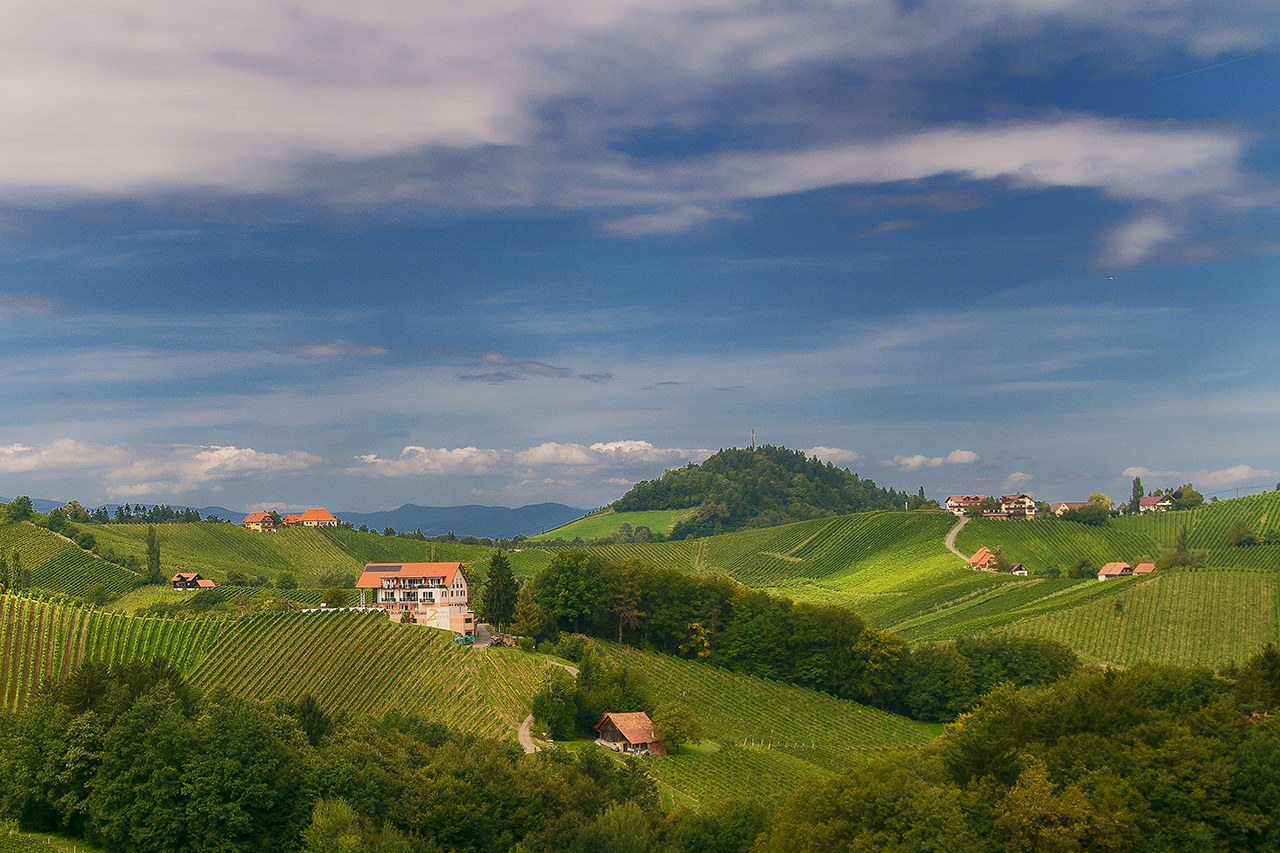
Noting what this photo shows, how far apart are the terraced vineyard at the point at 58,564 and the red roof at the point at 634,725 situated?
100888 millimetres

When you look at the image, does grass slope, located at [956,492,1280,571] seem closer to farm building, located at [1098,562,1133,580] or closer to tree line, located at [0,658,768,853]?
farm building, located at [1098,562,1133,580]

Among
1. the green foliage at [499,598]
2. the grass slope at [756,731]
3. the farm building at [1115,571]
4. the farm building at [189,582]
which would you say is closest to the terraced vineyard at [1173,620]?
the farm building at [1115,571]

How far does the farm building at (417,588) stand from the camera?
11631cm

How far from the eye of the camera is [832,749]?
305 ft

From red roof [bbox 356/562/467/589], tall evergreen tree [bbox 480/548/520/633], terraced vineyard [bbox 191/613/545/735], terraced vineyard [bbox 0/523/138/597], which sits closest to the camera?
terraced vineyard [bbox 191/613/545/735]

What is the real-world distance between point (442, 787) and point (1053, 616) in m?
94.6

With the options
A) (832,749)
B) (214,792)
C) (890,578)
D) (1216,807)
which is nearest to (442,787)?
(214,792)

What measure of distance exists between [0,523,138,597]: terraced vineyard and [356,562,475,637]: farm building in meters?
58.1

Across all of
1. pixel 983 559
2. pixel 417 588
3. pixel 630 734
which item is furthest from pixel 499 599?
pixel 983 559

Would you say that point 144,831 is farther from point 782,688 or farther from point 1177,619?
point 1177,619

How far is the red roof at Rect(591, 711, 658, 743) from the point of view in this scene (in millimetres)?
81750

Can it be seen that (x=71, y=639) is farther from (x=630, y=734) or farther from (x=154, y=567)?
(x=154, y=567)

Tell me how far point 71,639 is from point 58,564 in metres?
76.7

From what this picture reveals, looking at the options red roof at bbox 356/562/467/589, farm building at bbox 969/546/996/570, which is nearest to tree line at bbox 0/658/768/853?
red roof at bbox 356/562/467/589
